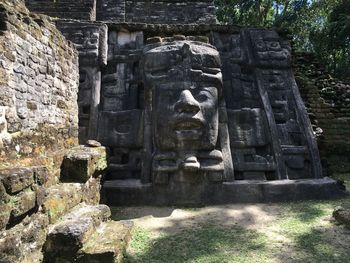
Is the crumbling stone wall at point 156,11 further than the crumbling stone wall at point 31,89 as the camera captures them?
Yes

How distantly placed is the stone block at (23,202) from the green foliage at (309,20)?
35.4 ft

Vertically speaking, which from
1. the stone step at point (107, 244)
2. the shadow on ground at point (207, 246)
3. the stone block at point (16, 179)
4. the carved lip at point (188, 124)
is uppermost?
the carved lip at point (188, 124)

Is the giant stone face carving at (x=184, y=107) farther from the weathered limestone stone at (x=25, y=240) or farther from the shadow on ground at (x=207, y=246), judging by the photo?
the weathered limestone stone at (x=25, y=240)

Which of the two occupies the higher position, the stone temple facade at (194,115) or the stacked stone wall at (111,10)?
the stacked stone wall at (111,10)

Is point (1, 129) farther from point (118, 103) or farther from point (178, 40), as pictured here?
point (178, 40)

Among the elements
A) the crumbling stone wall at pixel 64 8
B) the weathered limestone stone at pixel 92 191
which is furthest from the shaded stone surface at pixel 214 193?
the crumbling stone wall at pixel 64 8

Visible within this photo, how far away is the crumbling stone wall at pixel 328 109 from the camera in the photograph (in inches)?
279

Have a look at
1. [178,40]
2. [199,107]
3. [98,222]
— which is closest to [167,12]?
[178,40]

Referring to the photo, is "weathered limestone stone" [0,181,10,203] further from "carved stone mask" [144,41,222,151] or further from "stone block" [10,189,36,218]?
"carved stone mask" [144,41,222,151]

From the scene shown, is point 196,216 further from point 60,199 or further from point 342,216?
point 60,199

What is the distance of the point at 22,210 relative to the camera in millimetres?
2490

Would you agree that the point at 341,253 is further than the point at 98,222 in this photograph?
No

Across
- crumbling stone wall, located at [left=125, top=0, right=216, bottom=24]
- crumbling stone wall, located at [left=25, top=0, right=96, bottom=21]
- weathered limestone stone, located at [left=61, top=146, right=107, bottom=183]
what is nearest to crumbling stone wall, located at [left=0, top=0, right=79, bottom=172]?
weathered limestone stone, located at [left=61, top=146, right=107, bottom=183]

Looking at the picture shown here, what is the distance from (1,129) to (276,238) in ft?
9.64
